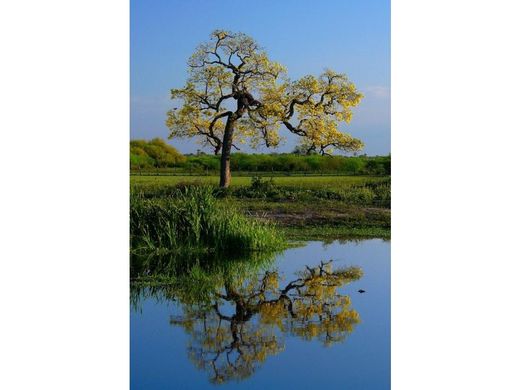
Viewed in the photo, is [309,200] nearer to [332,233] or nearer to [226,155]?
[332,233]

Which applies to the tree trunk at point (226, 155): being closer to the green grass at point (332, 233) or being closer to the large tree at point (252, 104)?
the large tree at point (252, 104)

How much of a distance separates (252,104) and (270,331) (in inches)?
86.2

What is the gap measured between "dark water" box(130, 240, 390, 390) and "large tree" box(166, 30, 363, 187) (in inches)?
45.2

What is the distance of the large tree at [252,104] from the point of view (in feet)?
20.0

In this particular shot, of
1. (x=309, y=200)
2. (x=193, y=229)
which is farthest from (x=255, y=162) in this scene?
(x=193, y=229)

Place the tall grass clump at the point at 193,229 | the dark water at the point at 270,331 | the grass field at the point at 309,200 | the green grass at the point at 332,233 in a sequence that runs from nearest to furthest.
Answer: the dark water at the point at 270,331 < the tall grass clump at the point at 193,229 < the green grass at the point at 332,233 < the grass field at the point at 309,200

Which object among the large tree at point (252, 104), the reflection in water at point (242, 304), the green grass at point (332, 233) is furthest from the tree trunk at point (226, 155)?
the reflection in water at point (242, 304)
